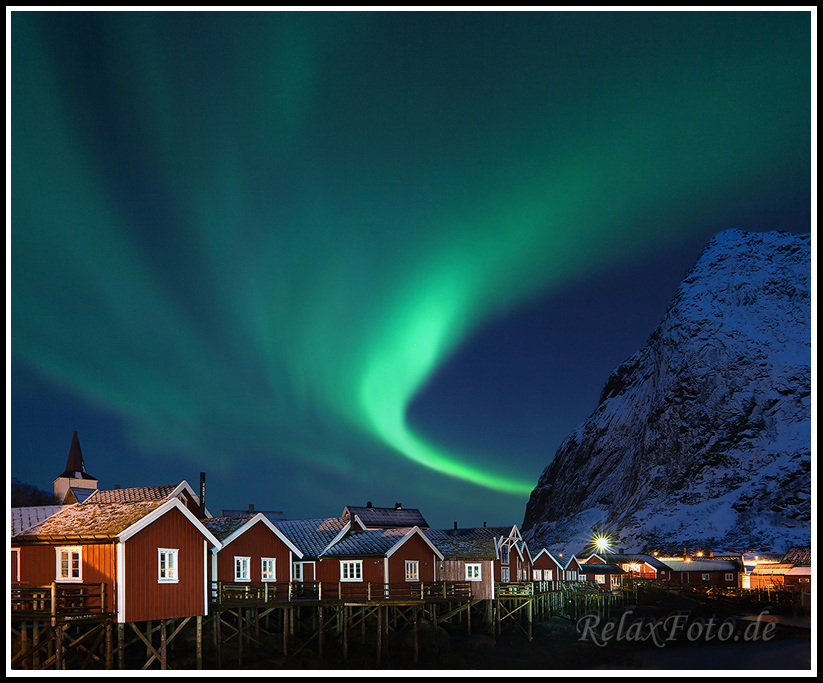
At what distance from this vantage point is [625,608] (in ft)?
269

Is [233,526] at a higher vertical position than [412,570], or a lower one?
higher

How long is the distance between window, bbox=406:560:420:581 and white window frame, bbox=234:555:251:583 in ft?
37.3

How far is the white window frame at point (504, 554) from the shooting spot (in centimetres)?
5822

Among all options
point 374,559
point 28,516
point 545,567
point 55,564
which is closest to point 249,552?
point 374,559

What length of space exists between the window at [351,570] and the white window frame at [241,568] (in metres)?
8.05

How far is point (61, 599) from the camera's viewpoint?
996 inches

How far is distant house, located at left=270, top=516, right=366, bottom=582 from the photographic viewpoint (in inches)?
1790

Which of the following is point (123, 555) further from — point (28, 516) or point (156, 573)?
point (28, 516)

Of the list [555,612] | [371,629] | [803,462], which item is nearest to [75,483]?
[555,612]

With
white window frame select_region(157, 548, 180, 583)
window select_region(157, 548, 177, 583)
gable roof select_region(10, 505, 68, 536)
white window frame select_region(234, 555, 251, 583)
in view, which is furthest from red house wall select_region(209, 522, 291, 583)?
gable roof select_region(10, 505, 68, 536)

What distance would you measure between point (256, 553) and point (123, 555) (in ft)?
40.4

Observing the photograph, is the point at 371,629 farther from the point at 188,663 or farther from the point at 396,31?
the point at 396,31

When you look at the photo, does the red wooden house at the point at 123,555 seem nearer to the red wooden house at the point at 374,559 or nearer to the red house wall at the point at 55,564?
the red house wall at the point at 55,564

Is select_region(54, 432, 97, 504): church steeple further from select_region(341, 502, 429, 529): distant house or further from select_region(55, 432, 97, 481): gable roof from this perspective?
select_region(341, 502, 429, 529): distant house
